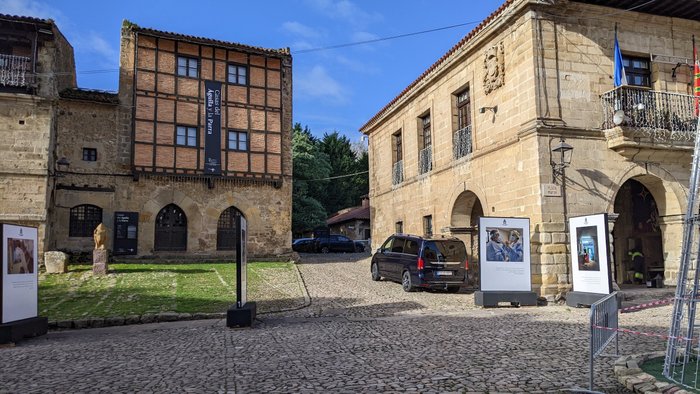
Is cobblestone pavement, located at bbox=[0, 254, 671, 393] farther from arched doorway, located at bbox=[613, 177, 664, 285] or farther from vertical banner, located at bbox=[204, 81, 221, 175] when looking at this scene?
vertical banner, located at bbox=[204, 81, 221, 175]

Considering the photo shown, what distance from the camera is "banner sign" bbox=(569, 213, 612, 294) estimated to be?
10.5m

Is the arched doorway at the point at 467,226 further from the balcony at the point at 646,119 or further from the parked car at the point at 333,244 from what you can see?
the parked car at the point at 333,244

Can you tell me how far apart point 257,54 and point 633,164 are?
1718 centimetres


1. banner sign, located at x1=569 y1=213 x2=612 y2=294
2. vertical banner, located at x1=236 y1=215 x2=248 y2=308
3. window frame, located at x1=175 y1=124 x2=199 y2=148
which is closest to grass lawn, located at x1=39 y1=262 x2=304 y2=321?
vertical banner, located at x1=236 y1=215 x2=248 y2=308

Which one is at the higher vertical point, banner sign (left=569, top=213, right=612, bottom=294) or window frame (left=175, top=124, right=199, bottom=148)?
window frame (left=175, top=124, right=199, bottom=148)

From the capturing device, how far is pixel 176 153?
21.8 m

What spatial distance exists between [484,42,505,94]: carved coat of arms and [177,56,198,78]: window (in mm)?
13858

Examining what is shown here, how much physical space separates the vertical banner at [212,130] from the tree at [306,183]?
45.9 ft

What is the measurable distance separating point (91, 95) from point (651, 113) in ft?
69.2

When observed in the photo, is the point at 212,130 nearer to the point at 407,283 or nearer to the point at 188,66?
the point at 188,66

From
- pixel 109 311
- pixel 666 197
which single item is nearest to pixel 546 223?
pixel 666 197

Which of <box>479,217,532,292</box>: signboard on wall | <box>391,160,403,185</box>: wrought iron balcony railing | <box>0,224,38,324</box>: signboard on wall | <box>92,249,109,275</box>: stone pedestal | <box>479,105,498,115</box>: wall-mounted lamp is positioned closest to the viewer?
<box>0,224,38,324</box>: signboard on wall

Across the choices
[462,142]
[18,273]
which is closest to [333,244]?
[462,142]

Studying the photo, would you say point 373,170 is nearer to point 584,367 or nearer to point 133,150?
point 133,150
